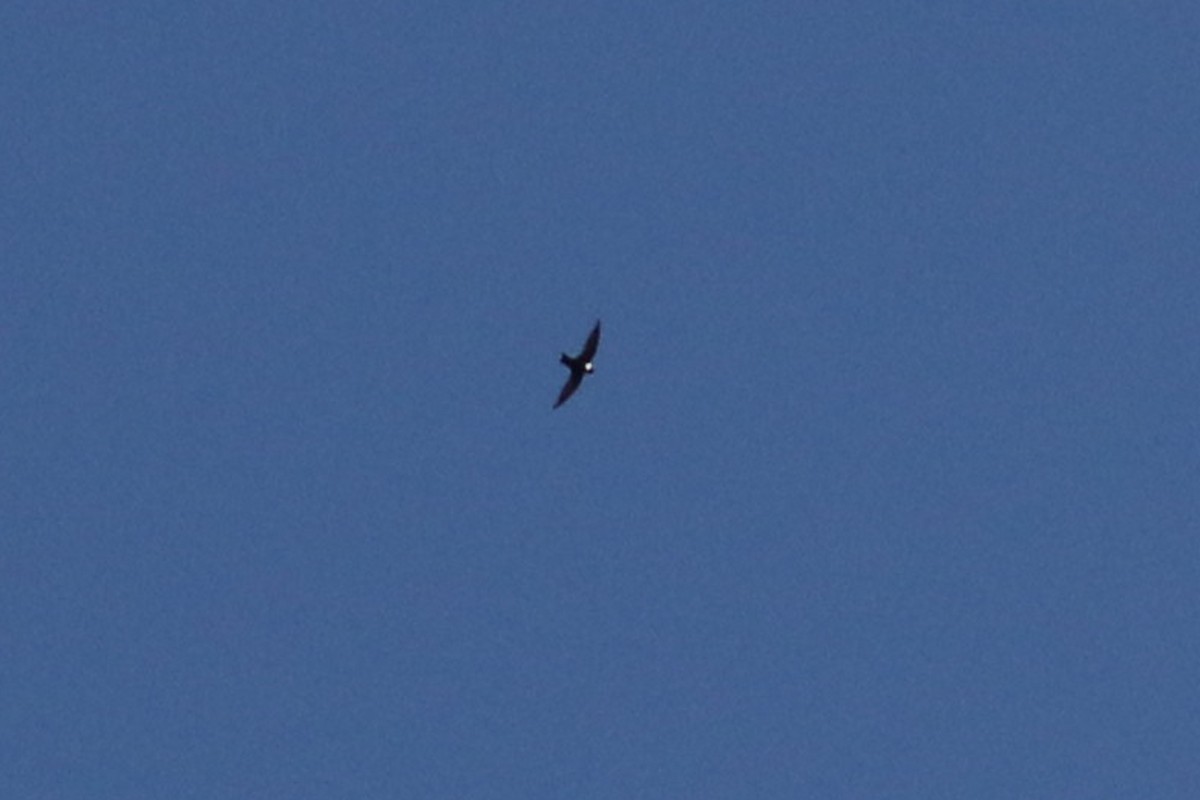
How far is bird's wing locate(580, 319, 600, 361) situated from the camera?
18.7m

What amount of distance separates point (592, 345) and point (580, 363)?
65 centimetres

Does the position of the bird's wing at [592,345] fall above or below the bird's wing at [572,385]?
above

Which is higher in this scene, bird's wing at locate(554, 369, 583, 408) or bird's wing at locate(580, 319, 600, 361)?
bird's wing at locate(580, 319, 600, 361)

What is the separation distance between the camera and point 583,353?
18781 mm

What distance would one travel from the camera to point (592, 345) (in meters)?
18.8

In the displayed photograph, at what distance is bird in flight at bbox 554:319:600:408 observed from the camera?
18.5 metres

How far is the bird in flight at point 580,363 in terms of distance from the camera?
18.5 meters

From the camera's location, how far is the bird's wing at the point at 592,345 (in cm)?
1873

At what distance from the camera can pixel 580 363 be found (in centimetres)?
1861
